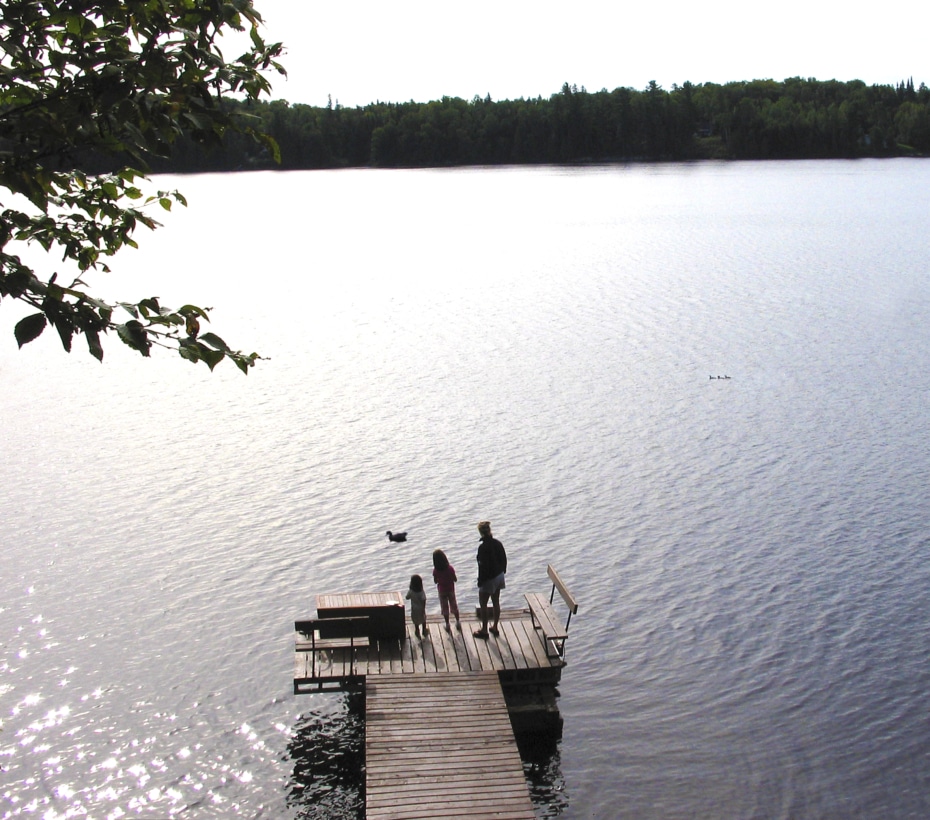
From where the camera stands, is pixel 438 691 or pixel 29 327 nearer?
pixel 29 327

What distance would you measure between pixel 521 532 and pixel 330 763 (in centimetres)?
1158

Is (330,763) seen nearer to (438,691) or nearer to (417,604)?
(438,691)

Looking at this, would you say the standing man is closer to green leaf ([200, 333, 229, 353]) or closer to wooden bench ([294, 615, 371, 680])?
wooden bench ([294, 615, 371, 680])

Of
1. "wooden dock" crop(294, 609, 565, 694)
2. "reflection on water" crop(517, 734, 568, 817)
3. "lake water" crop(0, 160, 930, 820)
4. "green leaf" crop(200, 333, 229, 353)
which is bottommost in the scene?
"reflection on water" crop(517, 734, 568, 817)

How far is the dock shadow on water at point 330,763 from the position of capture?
55.4 ft

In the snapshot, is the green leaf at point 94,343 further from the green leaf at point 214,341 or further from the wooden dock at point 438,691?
the wooden dock at point 438,691

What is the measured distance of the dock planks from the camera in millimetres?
14688

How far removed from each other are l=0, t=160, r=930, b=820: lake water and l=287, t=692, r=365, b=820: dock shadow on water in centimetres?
7

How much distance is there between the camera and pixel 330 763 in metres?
18.0

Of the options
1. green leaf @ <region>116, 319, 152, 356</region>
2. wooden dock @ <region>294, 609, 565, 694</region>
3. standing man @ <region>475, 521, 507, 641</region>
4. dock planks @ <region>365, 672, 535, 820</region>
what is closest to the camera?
green leaf @ <region>116, 319, 152, 356</region>

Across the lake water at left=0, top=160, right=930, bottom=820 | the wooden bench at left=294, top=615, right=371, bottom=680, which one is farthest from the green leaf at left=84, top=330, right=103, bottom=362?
the wooden bench at left=294, top=615, right=371, bottom=680

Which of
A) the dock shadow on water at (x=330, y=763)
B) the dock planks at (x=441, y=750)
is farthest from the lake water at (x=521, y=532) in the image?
the dock planks at (x=441, y=750)

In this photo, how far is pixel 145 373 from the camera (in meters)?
48.2

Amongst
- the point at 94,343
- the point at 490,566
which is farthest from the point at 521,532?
the point at 94,343
